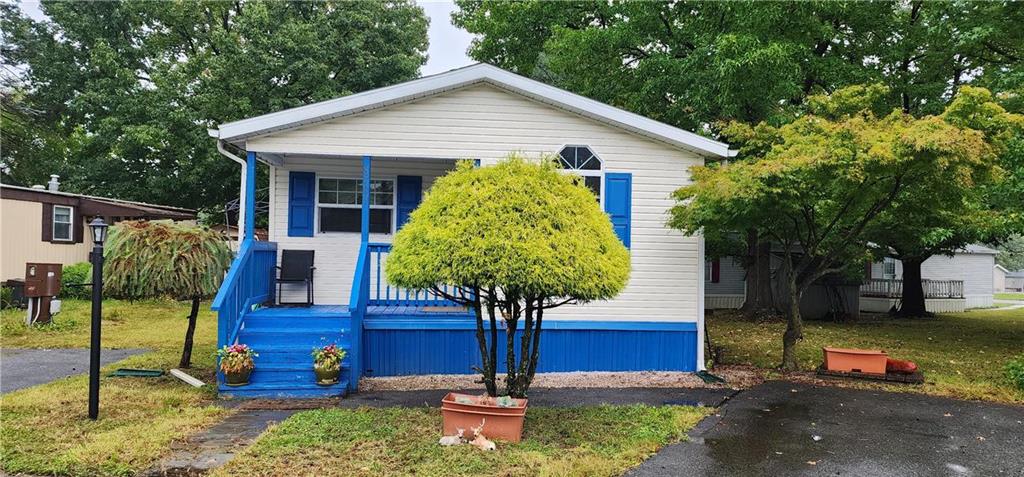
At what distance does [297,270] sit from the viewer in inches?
357

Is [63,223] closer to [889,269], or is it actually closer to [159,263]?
[159,263]

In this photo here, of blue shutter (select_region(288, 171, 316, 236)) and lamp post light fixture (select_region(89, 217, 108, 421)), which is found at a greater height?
blue shutter (select_region(288, 171, 316, 236))

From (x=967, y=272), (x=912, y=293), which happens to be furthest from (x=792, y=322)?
(x=967, y=272)

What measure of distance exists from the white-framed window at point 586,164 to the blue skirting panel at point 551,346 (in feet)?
6.07

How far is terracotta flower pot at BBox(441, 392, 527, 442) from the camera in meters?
4.99

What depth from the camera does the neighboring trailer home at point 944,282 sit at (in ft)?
71.9

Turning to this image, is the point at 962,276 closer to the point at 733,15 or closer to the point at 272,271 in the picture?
the point at 733,15

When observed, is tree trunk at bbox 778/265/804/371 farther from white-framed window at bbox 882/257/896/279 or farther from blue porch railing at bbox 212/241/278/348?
white-framed window at bbox 882/257/896/279

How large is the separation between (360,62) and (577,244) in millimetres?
18336

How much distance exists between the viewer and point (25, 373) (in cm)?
778

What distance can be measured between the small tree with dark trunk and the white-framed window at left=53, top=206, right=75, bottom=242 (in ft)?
41.8

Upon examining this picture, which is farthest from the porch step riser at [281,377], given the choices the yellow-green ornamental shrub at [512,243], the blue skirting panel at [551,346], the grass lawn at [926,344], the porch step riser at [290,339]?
the grass lawn at [926,344]

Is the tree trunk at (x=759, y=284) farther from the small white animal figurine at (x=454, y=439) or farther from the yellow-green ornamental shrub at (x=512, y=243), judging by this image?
the small white animal figurine at (x=454, y=439)

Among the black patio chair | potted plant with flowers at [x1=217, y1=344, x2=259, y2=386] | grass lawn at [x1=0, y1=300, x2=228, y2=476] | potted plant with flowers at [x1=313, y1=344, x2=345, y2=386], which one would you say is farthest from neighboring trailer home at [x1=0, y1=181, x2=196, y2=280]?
potted plant with flowers at [x1=313, y1=344, x2=345, y2=386]
